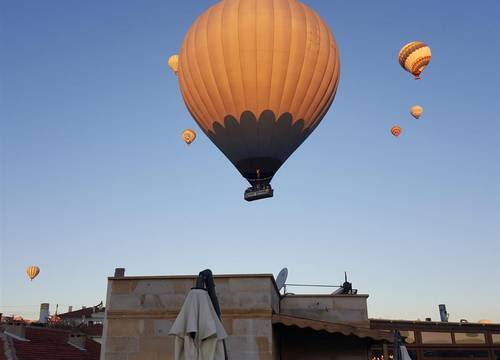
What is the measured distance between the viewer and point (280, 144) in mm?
16812

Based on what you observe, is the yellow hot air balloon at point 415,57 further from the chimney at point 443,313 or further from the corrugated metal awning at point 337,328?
the corrugated metal awning at point 337,328

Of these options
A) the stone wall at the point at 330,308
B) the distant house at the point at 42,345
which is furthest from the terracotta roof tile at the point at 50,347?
the stone wall at the point at 330,308

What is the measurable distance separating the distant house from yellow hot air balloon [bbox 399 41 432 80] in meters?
22.9

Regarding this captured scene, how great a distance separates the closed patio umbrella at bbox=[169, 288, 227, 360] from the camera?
279 inches

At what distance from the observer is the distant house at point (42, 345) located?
2052 cm

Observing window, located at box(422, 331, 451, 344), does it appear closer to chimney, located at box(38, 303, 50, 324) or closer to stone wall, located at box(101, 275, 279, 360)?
stone wall, located at box(101, 275, 279, 360)

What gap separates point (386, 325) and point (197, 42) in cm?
1451

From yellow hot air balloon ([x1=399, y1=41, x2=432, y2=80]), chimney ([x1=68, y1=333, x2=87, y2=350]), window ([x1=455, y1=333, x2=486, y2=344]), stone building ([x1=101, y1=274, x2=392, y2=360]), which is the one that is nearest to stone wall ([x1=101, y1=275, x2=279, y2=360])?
stone building ([x1=101, y1=274, x2=392, y2=360])

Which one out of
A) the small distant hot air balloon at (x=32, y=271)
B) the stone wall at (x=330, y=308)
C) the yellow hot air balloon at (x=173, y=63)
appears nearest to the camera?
the stone wall at (x=330, y=308)

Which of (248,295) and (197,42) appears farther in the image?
(197,42)

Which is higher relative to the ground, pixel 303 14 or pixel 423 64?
pixel 423 64

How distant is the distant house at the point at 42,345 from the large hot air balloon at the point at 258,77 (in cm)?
1237

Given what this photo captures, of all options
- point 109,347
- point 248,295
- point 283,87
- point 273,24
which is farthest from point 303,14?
point 109,347

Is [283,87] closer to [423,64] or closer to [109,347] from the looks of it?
[109,347]
